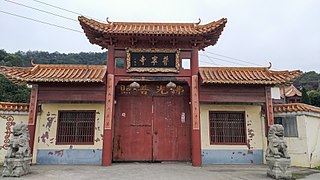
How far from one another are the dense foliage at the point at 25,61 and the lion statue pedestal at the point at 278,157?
1588 centimetres

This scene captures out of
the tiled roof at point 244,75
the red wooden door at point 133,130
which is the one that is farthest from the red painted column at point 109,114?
the tiled roof at point 244,75

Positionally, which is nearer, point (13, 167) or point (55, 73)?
point (13, 167)

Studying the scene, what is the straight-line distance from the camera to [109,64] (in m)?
8.70

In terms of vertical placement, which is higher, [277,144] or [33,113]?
[33,113]

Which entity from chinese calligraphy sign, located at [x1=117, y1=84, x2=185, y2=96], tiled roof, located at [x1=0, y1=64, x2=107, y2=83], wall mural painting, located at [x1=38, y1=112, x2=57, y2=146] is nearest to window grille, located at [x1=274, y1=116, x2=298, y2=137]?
chinese calligraphy sign, located at [x1=117, y1=84, x2=185, y2=96]

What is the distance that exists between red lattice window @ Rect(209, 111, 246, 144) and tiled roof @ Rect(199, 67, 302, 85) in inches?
55.5

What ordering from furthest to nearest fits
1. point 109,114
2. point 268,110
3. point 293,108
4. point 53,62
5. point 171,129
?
1. point 53,62
2. point 171,129
3. point 293,108
4. point 268,110
5. point 109,114

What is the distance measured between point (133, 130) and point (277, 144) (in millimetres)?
4781

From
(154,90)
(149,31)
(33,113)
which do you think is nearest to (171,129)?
(154,90)

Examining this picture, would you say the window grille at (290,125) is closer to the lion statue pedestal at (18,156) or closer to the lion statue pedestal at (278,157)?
the lion statue pedestal at (278,157)

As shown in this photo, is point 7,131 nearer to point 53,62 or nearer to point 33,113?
point 33,113

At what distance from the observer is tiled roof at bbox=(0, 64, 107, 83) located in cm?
823

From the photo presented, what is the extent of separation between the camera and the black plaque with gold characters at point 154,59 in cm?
877

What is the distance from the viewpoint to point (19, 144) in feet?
21.4
